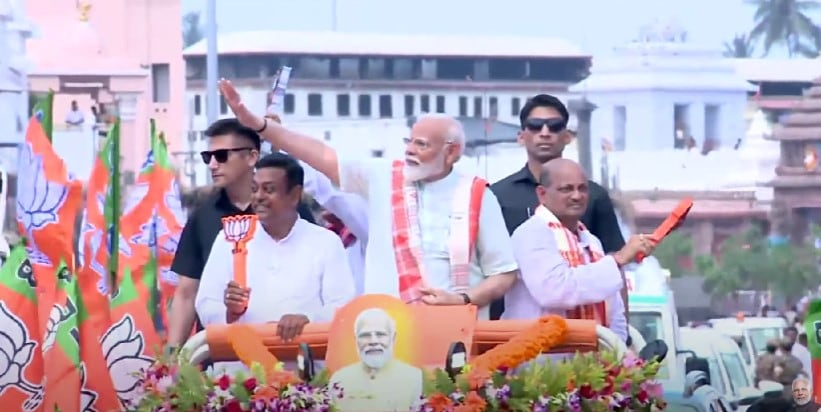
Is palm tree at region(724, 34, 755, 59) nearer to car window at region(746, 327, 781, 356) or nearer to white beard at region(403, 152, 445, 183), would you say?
car window at region(746, 327, 781, 356)

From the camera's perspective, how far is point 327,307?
7934 mm

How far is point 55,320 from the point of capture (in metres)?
10.2

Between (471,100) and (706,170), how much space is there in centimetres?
1127

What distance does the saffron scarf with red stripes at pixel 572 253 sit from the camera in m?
8.02

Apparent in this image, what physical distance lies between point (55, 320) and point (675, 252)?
34893 millimetres

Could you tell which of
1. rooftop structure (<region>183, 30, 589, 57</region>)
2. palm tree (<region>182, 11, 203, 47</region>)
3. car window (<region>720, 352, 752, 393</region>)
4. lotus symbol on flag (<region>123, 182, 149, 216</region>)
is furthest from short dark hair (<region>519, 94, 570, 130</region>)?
palm tree (<region>182, 11, 203, 47</region>)

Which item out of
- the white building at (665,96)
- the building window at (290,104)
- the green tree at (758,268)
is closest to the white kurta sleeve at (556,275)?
the building window at (290,104)

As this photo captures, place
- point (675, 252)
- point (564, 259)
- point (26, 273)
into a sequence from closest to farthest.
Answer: point (564, 259), point (26, 273), point (675, 252)

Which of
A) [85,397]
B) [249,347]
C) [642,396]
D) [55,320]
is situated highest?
[249,347]

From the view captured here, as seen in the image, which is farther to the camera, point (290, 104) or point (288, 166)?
point (290, 104)

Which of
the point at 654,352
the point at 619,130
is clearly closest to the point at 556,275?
the point at 654,352

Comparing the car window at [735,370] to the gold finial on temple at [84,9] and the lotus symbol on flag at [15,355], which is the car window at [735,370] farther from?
the gold finial on temple at [84,9]

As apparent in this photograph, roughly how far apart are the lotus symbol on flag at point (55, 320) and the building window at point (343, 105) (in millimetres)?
24418

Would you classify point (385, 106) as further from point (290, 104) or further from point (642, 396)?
point (642, 396)
